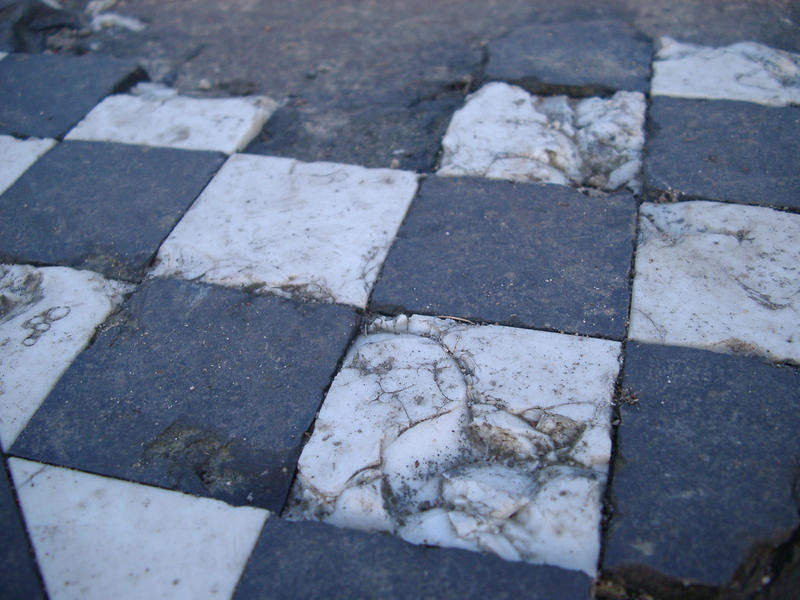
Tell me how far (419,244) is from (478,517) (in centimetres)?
93

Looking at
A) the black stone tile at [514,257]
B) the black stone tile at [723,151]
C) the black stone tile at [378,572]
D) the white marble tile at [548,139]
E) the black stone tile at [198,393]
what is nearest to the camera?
the black stone tile at [378,572]

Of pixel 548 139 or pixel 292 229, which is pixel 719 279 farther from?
pixel 292 229

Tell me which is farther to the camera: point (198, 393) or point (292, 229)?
point (292, 229)

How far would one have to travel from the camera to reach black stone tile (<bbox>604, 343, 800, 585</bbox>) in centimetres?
133

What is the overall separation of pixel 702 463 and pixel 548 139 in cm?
134

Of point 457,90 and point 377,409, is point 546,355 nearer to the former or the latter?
point 377,409

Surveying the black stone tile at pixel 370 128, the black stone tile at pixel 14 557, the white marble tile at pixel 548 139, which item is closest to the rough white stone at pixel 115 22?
the black stone tile at pixel 370 128

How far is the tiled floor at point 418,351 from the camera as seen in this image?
1.38m

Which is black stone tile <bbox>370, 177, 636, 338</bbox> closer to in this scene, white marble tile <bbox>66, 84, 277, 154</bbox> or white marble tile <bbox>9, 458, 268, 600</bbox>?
white marble tile <bbox>9, 458, 268, 600</bbox>

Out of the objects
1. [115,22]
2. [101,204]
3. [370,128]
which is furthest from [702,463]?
[115,22]

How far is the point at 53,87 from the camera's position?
9.55 ft

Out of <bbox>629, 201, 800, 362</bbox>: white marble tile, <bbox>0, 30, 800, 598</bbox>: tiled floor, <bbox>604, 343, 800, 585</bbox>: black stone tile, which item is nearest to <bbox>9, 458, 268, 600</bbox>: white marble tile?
<bbox>0, 30, 800, 598</bbox>: tiled floor

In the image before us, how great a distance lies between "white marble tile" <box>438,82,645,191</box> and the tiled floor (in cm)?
1

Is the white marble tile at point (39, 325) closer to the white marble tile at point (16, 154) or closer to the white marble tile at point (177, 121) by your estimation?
the white marble tile at point (16, 154)
